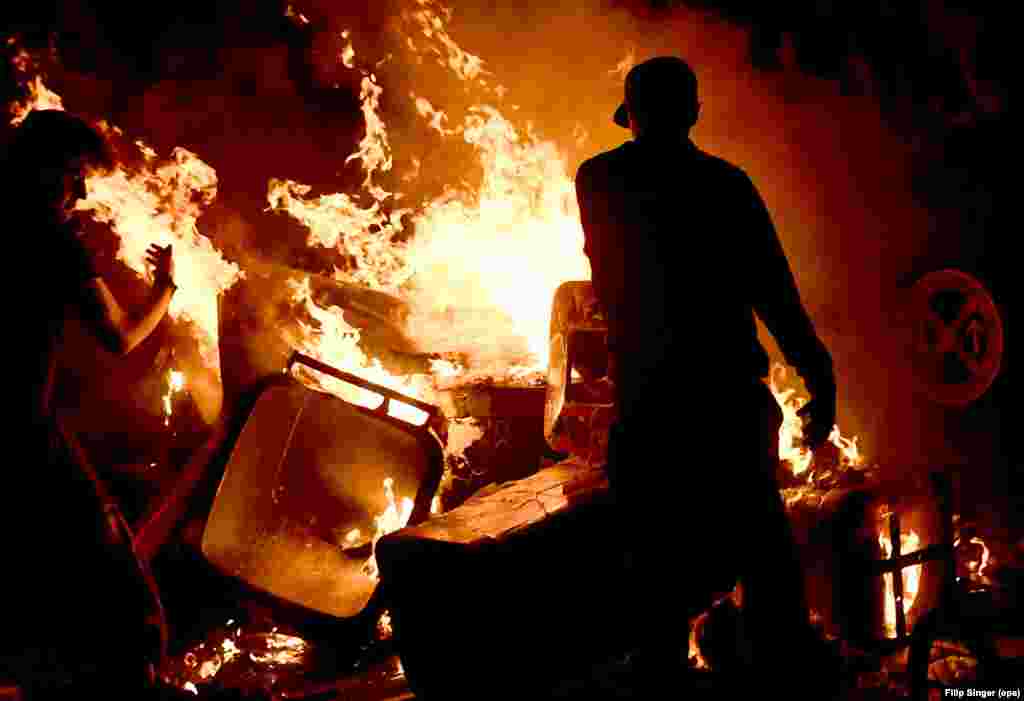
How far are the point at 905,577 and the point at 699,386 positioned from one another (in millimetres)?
3845

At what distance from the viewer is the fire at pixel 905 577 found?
16.2ft

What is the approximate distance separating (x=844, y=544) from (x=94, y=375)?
760 centimetres

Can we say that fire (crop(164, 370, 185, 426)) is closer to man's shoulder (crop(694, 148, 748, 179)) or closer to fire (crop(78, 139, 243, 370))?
fire (crop(78, 139, 243, 370))

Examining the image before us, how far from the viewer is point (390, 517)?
5.27 meters

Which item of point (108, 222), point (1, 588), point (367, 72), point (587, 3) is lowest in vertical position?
point (1, 588)

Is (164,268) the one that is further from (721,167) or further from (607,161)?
(721,167)

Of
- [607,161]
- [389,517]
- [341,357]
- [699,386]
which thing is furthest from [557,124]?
[699,386]

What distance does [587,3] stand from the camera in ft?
32.2

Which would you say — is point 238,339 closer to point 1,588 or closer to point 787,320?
point 1,588

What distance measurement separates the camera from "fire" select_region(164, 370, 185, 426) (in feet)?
24.4

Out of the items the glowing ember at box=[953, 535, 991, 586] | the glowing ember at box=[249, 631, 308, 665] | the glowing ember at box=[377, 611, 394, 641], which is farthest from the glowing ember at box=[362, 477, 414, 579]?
the glowing ember at box=[953, 535, 991, 586]

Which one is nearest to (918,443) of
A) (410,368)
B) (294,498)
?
(410,368)

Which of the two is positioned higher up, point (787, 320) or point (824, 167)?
point (824, 167)

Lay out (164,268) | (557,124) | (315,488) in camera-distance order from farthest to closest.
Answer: (557,124), (315,488), (164,268)
